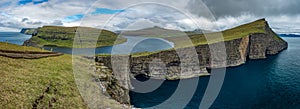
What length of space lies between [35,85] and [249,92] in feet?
266

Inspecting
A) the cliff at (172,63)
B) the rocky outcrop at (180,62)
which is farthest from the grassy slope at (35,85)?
the rocky outcrop at (180,62)

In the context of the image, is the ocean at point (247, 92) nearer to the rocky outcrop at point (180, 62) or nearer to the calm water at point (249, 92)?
the calm water at point (249, 92)

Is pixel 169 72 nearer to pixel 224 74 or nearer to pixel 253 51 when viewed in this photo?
pixel 224 74

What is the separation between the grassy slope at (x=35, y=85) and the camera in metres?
35.3

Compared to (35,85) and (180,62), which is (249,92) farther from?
(35,85)

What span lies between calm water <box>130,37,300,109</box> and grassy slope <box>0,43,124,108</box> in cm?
3711

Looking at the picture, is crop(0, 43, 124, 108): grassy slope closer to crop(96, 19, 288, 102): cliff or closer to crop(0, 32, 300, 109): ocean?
crop(0, 32, 300, 109): ocean

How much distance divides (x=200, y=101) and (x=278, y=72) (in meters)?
74.4

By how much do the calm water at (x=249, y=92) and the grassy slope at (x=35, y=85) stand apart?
3711cm

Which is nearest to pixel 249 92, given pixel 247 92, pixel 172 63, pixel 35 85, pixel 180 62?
pixel 247 92

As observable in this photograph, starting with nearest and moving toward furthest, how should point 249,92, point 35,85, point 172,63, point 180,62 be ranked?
point 35,85
point 249,92
point 172,63
point 180,62

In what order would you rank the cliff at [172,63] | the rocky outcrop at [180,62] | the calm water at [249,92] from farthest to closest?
the rocky outcrop at [180,62] < the cliff at [172,63] < the calm water at [249,92]

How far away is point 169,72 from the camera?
424 feet

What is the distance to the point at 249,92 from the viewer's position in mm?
96625
